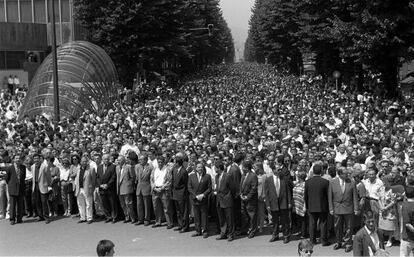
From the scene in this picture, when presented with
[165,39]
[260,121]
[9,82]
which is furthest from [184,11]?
[260,121]

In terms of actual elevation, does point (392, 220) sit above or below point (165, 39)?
below

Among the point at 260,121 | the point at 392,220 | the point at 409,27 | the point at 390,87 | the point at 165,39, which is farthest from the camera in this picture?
the point at 165,39

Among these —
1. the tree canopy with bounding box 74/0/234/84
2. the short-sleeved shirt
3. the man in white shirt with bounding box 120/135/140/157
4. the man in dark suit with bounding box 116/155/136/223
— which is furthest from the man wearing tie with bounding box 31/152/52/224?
the tree canopy with bounding box 74/0/234/84

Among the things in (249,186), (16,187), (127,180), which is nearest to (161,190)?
(127,180)

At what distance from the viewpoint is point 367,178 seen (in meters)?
11.0

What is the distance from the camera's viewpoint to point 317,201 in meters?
10.9

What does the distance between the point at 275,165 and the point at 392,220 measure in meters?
2.45

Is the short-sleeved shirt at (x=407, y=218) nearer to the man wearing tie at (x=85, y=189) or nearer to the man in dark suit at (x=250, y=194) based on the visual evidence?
the man in dark suit at (x=250, y=194)

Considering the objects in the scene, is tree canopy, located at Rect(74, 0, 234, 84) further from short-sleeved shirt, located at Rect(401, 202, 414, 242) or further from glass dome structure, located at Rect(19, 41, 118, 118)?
short-sleeved shirt, located at Rect(401, 202, 414, 242)

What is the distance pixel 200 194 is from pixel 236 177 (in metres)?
0.77

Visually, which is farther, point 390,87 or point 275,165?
point 390,87

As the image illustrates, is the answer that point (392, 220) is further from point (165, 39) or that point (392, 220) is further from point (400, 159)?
point (165, 39)

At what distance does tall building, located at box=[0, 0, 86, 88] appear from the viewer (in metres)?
50.0

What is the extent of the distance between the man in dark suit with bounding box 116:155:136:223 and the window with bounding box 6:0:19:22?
48.8 meters
